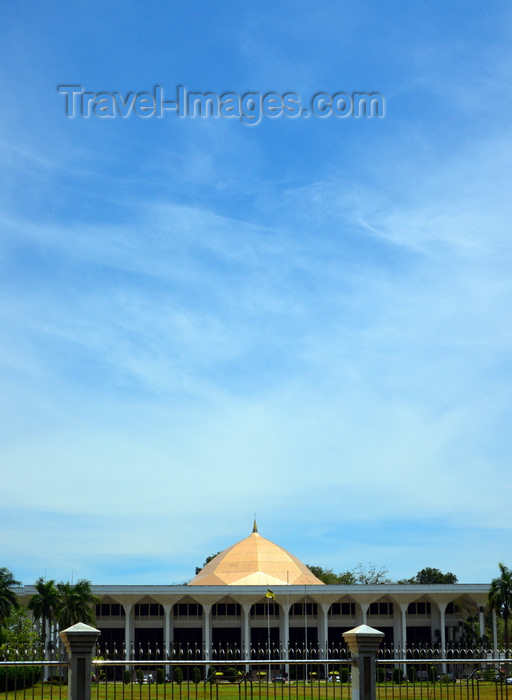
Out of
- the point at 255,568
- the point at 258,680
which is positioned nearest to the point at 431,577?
the point at 255,568

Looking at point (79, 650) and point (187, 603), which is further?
point (187, 603)

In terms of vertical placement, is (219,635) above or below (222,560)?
below

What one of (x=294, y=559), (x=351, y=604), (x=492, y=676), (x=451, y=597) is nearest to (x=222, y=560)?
(x=294, y=559)

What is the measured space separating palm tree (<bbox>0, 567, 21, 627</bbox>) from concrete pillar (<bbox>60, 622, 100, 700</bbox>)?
159ft

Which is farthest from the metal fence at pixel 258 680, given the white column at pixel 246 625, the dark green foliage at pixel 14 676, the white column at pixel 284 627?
the white column at pixel 246 625

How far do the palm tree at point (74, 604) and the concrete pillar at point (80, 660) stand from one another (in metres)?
44.7

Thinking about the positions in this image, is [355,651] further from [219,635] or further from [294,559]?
[294,559]

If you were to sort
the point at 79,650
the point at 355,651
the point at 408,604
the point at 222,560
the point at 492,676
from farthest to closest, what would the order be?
the point at 222,560, the point at 408,604, the point at 492,676, the point at 355,651, the point at 79,650

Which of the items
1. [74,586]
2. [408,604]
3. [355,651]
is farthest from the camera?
[408,604]

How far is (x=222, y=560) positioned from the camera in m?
82.1

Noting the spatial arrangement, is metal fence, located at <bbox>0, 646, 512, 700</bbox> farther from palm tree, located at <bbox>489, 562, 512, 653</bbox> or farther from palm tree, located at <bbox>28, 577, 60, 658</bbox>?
palm tree, located at <bbox>489, 562, 512, 653</bbox>

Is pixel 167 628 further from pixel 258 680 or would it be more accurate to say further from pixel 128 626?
pixel 258 680

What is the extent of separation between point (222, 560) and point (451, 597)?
72.0 ft

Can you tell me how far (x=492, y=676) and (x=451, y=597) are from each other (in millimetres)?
55988
